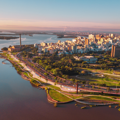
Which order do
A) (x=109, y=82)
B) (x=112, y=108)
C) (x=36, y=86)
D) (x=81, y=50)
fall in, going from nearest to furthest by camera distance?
(x=112, y=108) < (x=36, y=86) < (x=109, y=82) < (x=81, y=50)

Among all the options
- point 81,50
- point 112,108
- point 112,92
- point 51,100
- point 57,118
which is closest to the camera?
point 57,118

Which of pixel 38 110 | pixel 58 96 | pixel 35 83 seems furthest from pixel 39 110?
pixel 35 83

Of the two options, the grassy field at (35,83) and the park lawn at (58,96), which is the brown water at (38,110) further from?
the grassy field at (35,83)

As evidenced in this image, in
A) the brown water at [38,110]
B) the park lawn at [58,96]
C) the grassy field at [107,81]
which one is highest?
the grassy field at [107,81]

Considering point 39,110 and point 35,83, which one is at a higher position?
point 35,83

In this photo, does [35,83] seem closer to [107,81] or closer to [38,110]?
[38,110]

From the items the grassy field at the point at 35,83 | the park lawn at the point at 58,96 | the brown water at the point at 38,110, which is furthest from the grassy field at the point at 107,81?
the grassy field at the point at 35,83

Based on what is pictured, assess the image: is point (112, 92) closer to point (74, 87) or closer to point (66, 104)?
point (74, 87)

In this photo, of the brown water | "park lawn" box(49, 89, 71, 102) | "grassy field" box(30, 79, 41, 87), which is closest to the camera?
the brown water

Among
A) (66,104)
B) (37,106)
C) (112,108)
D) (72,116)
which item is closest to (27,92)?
(37,106)

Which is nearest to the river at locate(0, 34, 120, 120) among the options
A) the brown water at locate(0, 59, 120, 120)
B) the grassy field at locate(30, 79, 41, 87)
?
the brown water at locate(0, 59, 120, 120)

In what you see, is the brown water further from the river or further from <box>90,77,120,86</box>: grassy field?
<box>90,77,120,86</box>: grassy field
